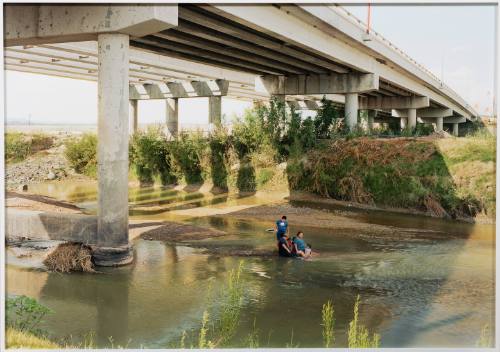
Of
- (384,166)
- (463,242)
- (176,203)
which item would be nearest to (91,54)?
(176,203)

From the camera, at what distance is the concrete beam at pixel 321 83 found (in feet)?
109

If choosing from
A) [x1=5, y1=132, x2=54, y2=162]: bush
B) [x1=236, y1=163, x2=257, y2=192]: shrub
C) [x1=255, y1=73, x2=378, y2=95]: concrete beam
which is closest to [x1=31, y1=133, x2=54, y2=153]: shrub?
[x1=5, y1=132, x2=54, y2=162]: bush

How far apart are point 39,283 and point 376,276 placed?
781 cm

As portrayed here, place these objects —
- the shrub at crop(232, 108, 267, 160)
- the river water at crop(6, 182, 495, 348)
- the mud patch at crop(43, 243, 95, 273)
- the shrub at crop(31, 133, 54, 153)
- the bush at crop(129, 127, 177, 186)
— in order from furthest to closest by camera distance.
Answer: the shrub at crop(31, 133, 54, 153) < the bush at crop(129, 127, 177, 186) < the shrub at crop(232, 108, 267, 160) < the mud patch at crop(43, 243, 95, 273) < the river water at crop(6, 182, 495, 348)

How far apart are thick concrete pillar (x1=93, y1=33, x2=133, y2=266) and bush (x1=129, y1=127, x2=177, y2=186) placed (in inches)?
683

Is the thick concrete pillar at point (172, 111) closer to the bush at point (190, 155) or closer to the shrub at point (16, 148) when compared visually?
the shrub at point (16, 148)

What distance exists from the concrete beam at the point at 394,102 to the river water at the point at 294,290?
34030 mm

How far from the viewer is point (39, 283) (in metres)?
12.6

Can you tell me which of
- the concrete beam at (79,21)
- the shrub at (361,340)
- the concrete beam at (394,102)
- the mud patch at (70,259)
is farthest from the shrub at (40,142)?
the shrub at (361,340)

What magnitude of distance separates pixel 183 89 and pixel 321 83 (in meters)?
10.9

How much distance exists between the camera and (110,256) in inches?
552

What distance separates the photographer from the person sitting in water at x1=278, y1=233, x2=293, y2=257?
14844 millimetres

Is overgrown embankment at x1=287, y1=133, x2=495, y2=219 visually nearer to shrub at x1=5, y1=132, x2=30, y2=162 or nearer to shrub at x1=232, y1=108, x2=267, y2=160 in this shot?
shrub at x1=232, y1=108, x2=267, y2=160

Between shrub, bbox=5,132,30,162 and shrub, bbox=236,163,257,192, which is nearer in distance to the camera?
shrub, bbox=236,163,257,192
